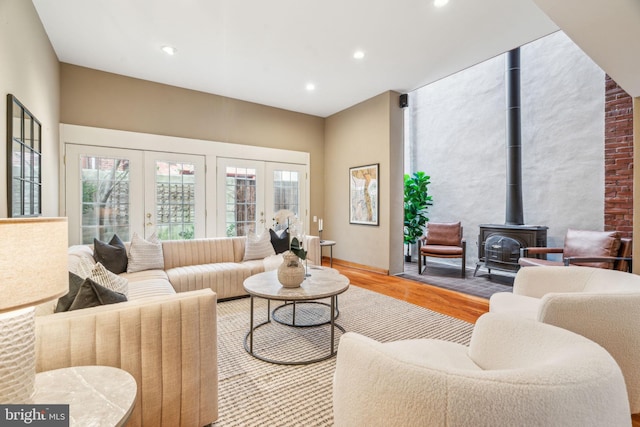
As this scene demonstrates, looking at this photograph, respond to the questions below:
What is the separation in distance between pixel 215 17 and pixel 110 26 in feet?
3.78

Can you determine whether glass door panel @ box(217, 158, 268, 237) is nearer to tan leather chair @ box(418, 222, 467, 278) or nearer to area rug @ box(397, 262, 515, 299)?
area rug @ box(397, 262, 515, 299)

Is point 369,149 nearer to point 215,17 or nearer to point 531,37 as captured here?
point 531,37

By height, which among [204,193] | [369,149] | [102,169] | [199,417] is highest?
[369,149]

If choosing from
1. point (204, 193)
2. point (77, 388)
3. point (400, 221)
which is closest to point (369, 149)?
point (400, 221)

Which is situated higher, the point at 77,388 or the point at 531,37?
the point at 531,37

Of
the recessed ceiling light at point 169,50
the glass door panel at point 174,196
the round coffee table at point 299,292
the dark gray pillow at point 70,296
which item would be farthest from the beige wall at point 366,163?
the dark gray pillow at point 70,296

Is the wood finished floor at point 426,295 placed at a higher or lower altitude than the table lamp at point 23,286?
lower

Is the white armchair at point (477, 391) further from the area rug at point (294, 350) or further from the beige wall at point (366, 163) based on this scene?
the beige wall at point (366, 163)

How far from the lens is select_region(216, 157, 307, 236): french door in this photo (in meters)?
4.89

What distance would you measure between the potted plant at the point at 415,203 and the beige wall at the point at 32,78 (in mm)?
5176

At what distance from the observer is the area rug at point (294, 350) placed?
1618 millimetres

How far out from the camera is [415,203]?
5.52 metres

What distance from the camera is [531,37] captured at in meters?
3.14

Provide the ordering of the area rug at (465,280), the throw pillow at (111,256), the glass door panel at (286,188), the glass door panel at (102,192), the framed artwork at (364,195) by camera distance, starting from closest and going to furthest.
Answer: the throw pillow at (111,256) → the glass door panel at (102,192) → the area rug at (465,280) → the framed artwork at (364,195) → the glass door panel at (286,188)
